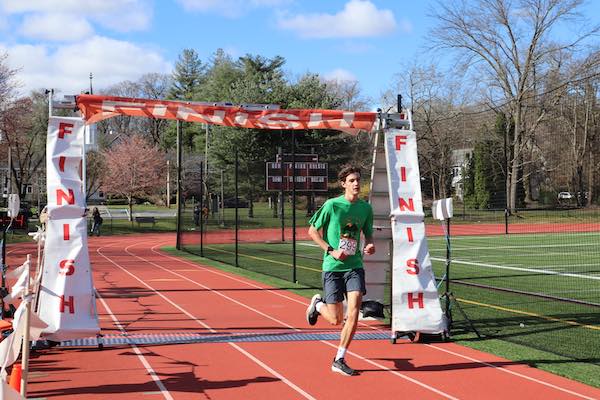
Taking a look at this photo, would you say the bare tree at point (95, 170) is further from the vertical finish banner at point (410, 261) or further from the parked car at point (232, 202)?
the vertical finish banner at point (410, 261)

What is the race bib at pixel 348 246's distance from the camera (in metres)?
6.96

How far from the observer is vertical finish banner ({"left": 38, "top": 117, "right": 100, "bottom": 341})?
7512mm

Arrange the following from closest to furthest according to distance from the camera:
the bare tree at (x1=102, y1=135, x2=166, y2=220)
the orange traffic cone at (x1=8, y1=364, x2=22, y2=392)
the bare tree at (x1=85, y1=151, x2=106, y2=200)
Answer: the orange traffic cone at (x1=8, y1=364, x2=22, y2=392) < the bare tree at (x1=85, y1=151, x2=106, y2=200) < the bare tree at (x1=102, y1=135, x2=166, y2=220)

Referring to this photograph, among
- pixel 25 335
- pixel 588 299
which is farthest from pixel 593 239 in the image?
pixel 25 335

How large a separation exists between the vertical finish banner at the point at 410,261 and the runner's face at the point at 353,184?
4.47 feet

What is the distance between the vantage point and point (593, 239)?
30.8 meters

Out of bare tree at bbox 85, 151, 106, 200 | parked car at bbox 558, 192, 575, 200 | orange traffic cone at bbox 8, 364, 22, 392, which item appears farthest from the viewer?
bare tree at bbox 85, 151, 106, 200

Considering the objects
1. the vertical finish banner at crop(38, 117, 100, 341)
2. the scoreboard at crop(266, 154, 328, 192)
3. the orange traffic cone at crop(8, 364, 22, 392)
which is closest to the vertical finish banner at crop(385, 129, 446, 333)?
the vertical finish banner at crop(38, 117, 100, 341)

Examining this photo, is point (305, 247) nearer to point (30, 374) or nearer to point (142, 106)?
point (142, 106)

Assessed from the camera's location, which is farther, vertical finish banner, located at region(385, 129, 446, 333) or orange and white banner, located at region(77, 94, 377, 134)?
orange and white banner, located at region(77, 94, 377, 134)

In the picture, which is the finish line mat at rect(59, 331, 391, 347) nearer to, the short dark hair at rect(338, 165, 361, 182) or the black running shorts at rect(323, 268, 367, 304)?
the black running shorts at rect(323, 268, 367, 304)

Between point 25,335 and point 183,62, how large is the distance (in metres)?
90.1

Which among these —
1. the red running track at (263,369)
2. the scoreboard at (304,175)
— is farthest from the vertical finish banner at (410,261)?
the scoreboard at (304,175)

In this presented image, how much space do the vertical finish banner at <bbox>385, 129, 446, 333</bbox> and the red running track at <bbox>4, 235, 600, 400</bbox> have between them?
353mm
